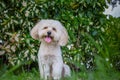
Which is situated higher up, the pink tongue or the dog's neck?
the pink tongue

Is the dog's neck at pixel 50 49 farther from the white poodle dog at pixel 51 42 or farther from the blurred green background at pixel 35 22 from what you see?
the blurred green background at pixel 35 22

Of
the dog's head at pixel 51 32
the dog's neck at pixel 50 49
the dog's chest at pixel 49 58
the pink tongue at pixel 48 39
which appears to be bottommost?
the dog's chest at pixel 49 58

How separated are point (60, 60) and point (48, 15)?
8.20 feet

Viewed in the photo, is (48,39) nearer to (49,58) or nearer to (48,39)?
(48,39)

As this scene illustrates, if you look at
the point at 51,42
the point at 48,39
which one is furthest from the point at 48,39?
the point at 51,42

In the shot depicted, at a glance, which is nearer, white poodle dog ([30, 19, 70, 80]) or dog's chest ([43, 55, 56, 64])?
white poodle dog ([30, 19, 70, 80])

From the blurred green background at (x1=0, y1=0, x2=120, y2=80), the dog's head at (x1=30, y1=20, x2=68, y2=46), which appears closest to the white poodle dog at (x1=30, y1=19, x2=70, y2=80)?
the dog's head at (x1=30, y1=20, x2=68, y2=46)

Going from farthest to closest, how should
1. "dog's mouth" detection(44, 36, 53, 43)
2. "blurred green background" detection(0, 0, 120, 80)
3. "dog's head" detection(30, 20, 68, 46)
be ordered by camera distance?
"blurred green background" detection(0, 0, 120, 80) → "dog's mouth" detection(44, 36, 53, 43) → "dog's head" detection(30, 20, 68, 46)

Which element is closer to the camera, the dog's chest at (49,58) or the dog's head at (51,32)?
the dog's head at (51,32)

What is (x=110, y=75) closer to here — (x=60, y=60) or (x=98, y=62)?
(x=98, y=62)

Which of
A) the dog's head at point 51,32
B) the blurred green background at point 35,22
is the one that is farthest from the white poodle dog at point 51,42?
the blurred green background at point 35,22

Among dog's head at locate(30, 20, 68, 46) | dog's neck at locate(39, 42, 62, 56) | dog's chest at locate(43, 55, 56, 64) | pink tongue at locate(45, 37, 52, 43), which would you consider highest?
dog's head at locate(30, 20, 68, 46)

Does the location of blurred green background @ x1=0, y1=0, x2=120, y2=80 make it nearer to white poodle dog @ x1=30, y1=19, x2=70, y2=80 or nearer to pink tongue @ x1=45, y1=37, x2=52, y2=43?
white poodle dog @ x1=30, y1=19, x2=70, y2=80

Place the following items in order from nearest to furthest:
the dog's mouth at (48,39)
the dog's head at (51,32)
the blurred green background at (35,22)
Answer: the dog's head at (51,32)
the dog's mouth at (48,39)
the blurred green background at (35,22)
